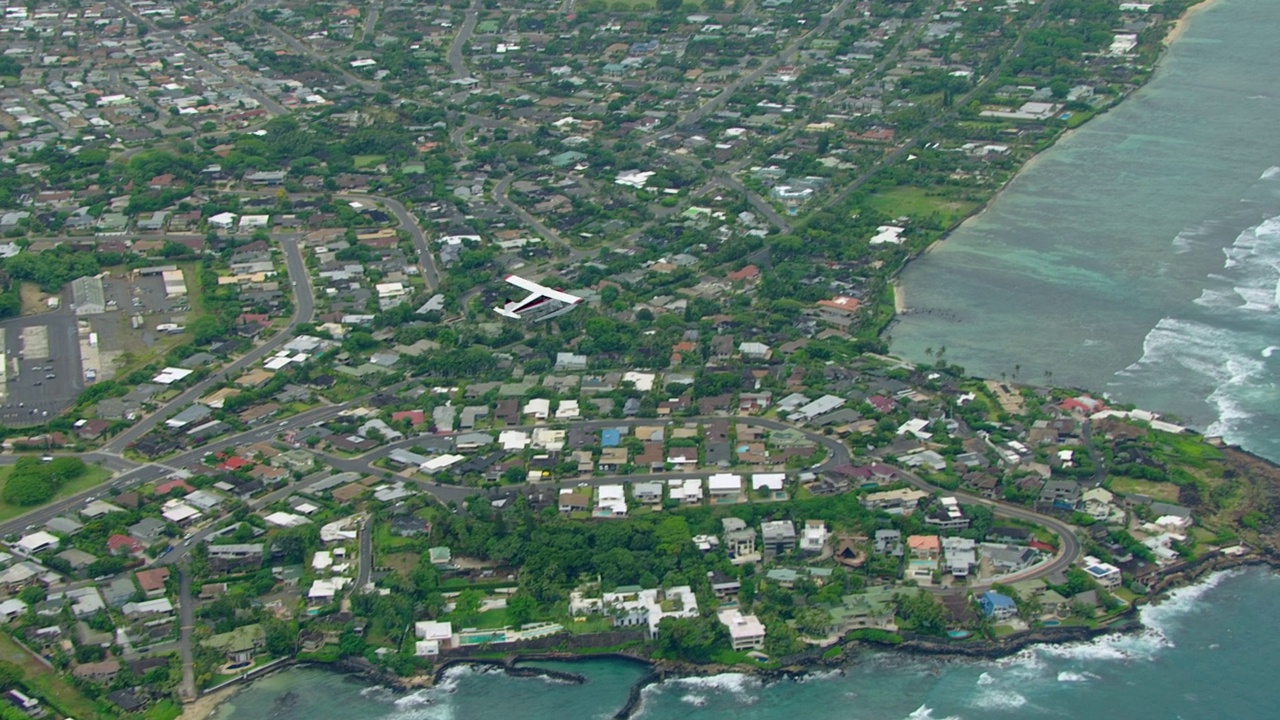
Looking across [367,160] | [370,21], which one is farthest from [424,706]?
[370,21]

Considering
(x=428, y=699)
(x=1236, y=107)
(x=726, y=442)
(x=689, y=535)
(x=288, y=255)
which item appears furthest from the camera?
(x=1236, y=107)

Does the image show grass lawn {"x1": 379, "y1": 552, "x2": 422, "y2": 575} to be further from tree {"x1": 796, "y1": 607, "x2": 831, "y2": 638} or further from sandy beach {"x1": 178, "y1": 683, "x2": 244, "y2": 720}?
tree {"x1": 796, "y1": 607, "x2": 831, "y2": 638}

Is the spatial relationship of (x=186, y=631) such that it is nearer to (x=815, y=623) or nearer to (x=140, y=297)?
(x=815, y=623)

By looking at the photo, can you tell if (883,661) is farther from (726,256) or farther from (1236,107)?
(1236,107)

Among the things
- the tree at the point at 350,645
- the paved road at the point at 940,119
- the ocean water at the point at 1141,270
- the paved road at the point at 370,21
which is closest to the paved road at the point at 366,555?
the tree at the point at 350,645

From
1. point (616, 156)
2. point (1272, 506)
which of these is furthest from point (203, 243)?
point (1272, 506)
